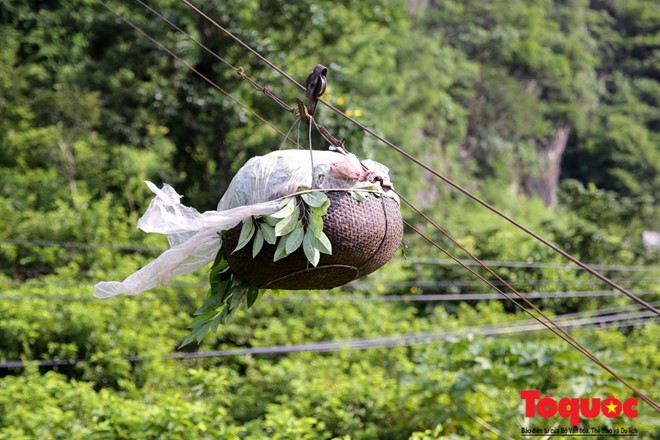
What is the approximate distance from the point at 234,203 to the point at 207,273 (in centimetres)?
566

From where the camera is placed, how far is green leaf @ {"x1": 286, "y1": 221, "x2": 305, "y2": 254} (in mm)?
2133

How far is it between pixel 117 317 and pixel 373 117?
366 centimetres

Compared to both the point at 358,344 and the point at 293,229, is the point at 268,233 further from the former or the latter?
the point at 358,344

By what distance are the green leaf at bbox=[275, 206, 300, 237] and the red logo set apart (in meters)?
2.82

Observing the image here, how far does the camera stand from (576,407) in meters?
4.56

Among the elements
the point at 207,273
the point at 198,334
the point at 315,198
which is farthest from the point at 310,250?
the point at 207,273

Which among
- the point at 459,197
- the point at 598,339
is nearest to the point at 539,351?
the point at 598,339

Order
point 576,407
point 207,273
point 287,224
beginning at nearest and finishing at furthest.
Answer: point 287,224
point 576,407
point 207,273

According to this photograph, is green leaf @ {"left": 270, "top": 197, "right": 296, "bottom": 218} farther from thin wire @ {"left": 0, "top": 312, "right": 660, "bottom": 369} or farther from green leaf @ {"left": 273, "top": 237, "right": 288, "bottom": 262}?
thin wire @ {"left": 0, "top": 312, "right": 660, "bottom": 369}

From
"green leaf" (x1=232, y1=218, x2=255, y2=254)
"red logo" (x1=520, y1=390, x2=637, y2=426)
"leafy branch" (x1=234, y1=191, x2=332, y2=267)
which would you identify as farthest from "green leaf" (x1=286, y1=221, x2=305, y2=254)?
"red logo" (x1=520, y1=390, x2=637, y2=426)

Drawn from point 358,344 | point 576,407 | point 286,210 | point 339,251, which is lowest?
point 358,344

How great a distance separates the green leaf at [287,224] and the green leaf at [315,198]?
0.04 meters

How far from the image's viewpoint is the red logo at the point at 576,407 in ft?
14.9

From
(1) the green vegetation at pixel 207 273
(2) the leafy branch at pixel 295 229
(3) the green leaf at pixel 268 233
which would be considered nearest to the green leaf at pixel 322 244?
(2) the leafy branch at pixel 295 229
